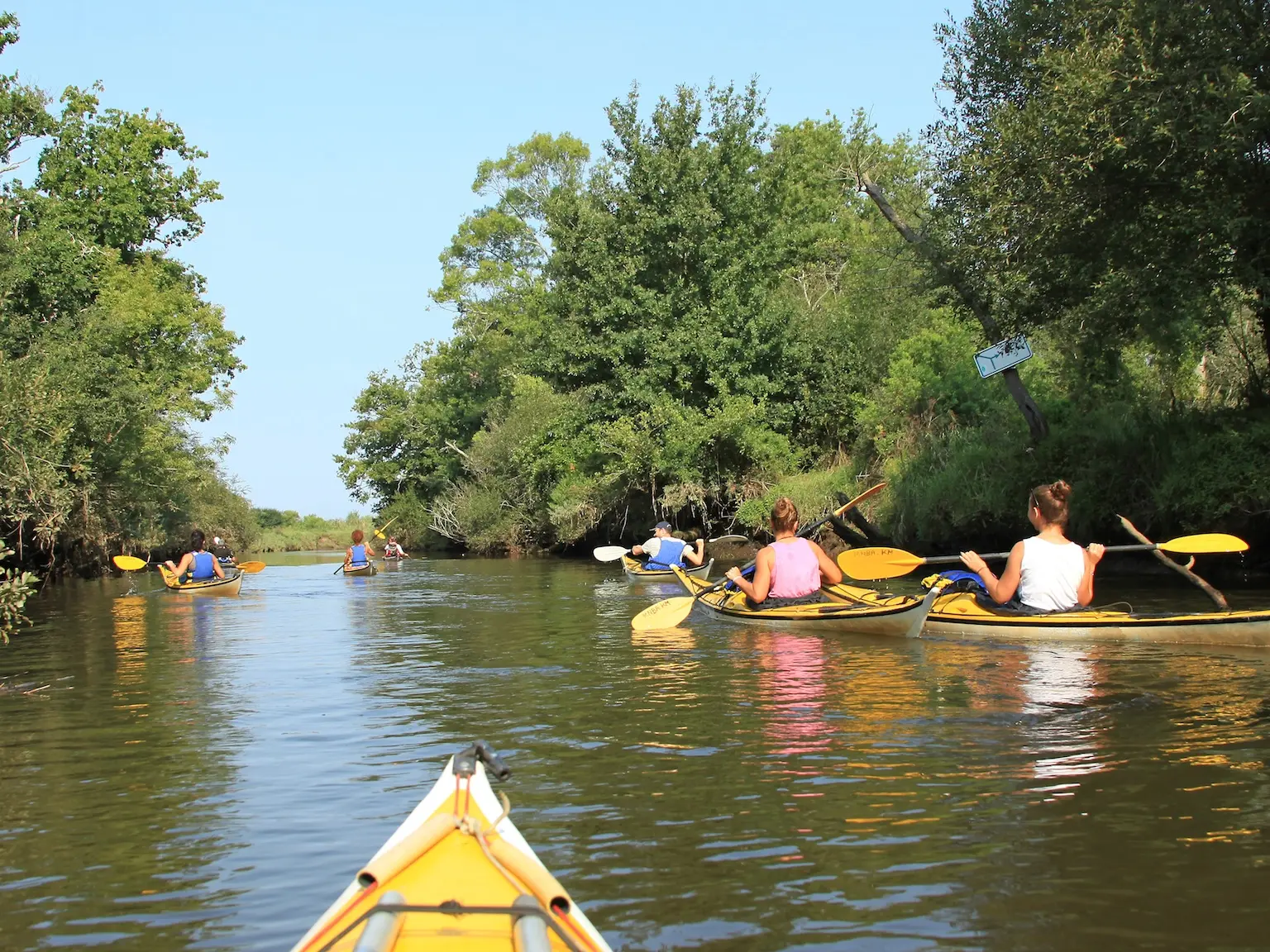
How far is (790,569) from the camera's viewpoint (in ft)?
39.8

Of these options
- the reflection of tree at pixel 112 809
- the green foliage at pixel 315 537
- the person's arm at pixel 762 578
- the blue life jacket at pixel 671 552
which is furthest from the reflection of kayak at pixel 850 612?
the green foliage at pixel 315 537

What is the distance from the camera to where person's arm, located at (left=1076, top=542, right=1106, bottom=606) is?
984 centimetres

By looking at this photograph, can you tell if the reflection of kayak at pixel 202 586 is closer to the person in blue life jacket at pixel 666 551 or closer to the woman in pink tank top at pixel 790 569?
the person in blue life jacket at pixel 666 551

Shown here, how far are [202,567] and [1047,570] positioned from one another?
16309mm

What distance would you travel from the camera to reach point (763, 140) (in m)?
33.5

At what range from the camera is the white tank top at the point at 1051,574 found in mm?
9867

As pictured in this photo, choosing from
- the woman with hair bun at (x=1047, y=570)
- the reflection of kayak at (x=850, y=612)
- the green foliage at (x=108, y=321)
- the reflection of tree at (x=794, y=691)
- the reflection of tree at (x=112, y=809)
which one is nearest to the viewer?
the reflection of tree at (x=112, y=809)

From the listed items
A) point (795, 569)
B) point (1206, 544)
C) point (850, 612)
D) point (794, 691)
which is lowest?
point (794, 691)

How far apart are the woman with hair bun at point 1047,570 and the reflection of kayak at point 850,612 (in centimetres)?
73

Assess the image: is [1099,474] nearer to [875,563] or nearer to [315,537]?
[875,563]

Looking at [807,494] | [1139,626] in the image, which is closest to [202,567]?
[807,494]

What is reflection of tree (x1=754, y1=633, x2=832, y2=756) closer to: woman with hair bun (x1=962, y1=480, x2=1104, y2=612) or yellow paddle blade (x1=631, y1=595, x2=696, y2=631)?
yellow paddle blade (x1=631, y1=595, x2=696, y2=631)

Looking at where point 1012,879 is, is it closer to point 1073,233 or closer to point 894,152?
point 1073,233

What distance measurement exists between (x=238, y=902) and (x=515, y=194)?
4979 centimetres
